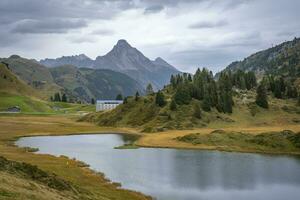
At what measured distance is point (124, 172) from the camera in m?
84.6

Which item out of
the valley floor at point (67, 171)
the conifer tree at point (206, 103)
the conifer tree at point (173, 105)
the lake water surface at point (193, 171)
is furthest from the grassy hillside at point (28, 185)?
the conifer tree at point (206, 103)

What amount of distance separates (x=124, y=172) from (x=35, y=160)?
64.2 ft

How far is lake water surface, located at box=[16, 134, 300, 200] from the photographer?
69125 mm

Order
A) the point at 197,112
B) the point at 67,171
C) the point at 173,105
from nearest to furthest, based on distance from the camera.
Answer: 1. the point at 67,171
2. the point at 197,112
3. the point at 173,105

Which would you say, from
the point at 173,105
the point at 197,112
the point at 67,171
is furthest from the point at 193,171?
the point at 173,105

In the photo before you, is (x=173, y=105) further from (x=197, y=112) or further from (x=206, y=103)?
(x=206, y=103)

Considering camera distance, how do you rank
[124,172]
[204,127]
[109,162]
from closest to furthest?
[124,172]
[109,162]
[204,127]

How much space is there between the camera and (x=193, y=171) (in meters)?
88.5

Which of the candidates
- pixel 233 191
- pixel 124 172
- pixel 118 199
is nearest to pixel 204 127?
pixel 124 172

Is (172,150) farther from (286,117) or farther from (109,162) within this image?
(286,117)

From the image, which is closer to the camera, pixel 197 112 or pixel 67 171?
pixel 67 171

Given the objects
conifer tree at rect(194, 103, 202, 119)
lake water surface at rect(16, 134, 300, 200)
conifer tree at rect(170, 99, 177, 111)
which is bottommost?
lake water surface at rect(16, 134, 300, 200)

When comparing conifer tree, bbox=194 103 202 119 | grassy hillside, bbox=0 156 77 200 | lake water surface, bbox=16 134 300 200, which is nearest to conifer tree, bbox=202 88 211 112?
conifer tree, bbox=194 103 202 119

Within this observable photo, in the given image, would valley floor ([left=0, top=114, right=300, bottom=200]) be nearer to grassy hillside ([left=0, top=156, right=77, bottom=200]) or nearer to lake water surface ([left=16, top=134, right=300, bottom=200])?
grassy hillside ([left=0, top=156, right=77, bottom=200])
